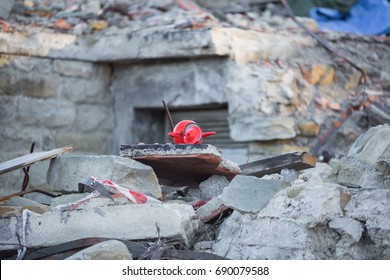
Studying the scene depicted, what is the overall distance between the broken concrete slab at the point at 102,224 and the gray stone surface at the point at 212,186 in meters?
0.62

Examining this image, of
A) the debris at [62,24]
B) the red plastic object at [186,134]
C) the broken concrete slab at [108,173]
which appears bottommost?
the debris at [62,24]

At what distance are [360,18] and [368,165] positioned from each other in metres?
4.04

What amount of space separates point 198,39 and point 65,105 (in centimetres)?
118

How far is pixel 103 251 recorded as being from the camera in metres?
3.74

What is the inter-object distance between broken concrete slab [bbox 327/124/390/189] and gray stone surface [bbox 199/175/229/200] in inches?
22.3

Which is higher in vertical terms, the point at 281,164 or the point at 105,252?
the point at 105,252

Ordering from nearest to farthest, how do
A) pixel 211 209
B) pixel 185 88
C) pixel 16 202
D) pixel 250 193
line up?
1. pixel 250 193
2. pixel 211 209
3. pixel 16 202
4. pixel 185 88

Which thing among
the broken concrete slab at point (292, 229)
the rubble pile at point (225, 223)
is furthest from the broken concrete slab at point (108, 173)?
the broken concrete slab at point (292, 229)

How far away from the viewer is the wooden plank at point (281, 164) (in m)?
4.73

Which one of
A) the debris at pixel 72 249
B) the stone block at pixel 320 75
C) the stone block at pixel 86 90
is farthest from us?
the stone block at pixel 320 75

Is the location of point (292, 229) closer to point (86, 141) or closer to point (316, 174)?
point (316, 174)

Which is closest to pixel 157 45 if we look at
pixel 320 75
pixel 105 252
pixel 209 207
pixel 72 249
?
pixel 320 75

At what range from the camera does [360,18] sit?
8266mm

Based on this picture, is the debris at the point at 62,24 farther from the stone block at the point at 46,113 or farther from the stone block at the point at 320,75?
the stone block at the point at 320,75
